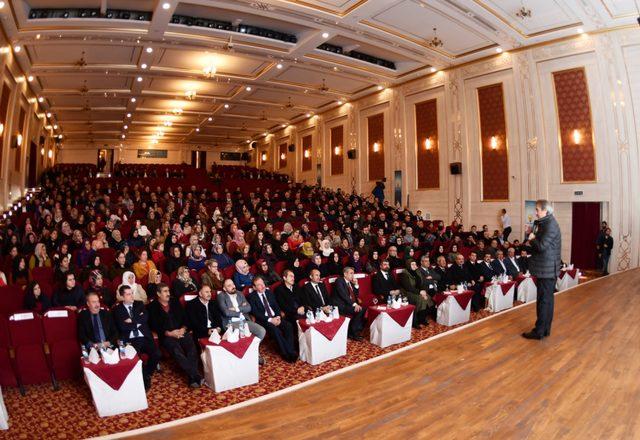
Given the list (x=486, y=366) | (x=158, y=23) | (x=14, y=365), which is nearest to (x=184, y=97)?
(x=158, y=23)

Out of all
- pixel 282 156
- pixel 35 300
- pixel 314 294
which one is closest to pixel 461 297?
pixel 314 294

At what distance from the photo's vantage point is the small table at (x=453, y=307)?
5.62m

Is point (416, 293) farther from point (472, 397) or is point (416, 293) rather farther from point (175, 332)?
point (175, 332)

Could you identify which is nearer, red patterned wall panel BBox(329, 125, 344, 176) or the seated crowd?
the seated crowd

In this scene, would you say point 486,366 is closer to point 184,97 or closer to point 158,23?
point 158,23

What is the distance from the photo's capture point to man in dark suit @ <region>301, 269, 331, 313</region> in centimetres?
495

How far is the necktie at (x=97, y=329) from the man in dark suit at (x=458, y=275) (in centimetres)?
484

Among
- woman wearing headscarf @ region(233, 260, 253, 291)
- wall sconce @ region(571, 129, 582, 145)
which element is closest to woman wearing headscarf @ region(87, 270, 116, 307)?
woman wearing headscarf @ region(233, 260, 253, 291)

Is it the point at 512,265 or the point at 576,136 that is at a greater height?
the point at 576,136

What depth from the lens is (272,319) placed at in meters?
4.47

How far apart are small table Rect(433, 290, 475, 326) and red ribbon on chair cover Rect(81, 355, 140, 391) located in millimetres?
4008

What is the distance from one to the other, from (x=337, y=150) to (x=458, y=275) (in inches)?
433

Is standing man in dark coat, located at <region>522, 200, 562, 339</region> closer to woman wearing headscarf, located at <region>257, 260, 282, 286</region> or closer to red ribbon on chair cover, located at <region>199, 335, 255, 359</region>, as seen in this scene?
red ribbon on chair cover, located at <region>199, 335, 255, 359</region>

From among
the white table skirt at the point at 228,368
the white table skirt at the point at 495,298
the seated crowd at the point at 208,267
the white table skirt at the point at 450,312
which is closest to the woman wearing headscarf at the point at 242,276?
the seated crowd at the point at 208,267
